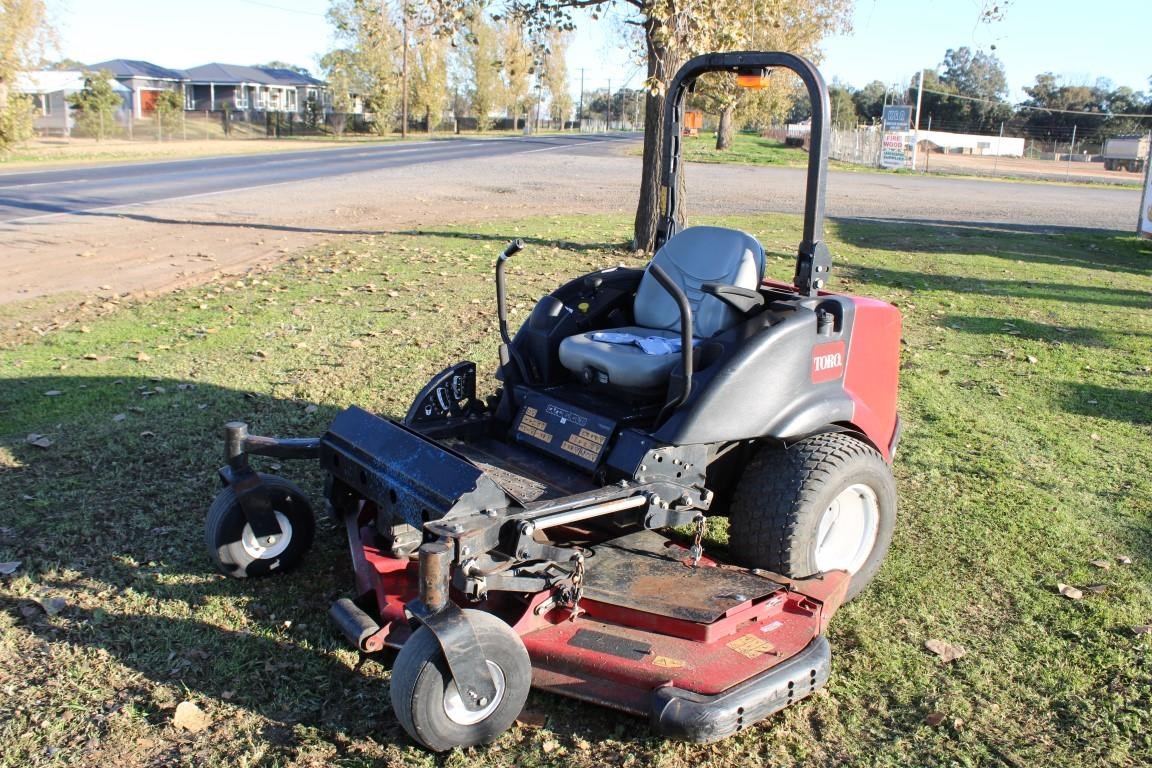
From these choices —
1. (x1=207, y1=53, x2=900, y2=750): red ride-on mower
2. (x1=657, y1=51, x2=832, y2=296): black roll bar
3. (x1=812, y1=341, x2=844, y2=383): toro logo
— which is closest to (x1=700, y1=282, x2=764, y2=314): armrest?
(x1=207, y1=53, x2=900, y2=750): red ride-on mower

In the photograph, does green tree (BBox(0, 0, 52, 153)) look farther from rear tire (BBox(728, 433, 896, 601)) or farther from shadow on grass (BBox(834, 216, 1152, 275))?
rear tire (BBox(728, 433, 896, 601))

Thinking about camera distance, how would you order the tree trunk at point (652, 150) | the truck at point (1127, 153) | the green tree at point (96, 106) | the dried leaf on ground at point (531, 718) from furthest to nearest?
the truck at point (1127, 153), the green tree at point (96, 106), the tree trunk at point (652, 150), the dried leaf on ground at point (531, 718)

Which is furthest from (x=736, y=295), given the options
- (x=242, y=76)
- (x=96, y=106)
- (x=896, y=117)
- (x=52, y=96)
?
(x=242, y=76)

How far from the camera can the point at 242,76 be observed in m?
77.5

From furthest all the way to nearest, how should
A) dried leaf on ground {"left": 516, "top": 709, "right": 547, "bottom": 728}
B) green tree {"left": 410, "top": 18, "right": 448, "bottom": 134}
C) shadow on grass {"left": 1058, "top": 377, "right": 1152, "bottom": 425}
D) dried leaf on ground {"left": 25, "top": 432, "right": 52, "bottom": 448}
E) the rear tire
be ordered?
green tree {"left": 410, "top": 18, "right": 448, "bottom": 134}
shadow on grass {"left": 1058, "top": 377, "right": 1152, "bottom": 425}
dried leaf on ground {"left": 25, "top": 432, "right": 52, "bottom": 448}
the rear tire
dried leaf on ground {"left": 516, "top": 709, "right": 547, "bottom": 728}

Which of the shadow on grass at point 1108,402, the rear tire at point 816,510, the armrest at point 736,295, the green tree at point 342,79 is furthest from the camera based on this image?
the green tree at point 342,79

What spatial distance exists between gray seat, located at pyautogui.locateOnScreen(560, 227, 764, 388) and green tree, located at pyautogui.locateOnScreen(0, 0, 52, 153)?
28.4 meters

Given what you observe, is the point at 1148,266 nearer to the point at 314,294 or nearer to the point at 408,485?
the point at 314,294

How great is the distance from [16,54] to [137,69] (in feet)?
165

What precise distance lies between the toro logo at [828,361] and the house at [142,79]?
7419 cm

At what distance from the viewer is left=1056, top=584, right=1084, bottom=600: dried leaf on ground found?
14.0 ft

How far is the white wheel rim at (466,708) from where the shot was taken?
10.1 feet

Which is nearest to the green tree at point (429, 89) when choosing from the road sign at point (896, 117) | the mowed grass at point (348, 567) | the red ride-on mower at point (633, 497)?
the road sign at point (896, 117)

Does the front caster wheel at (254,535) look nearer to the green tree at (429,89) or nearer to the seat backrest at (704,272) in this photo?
the seat backrest at (704,272)
